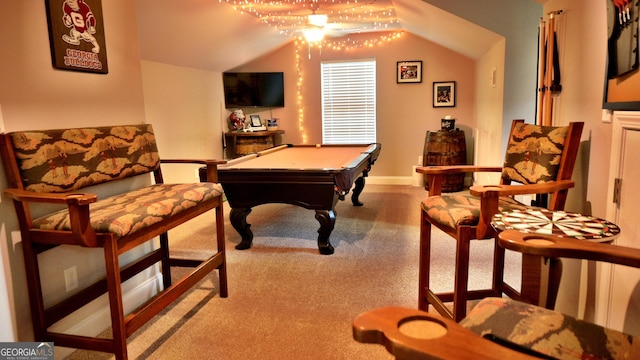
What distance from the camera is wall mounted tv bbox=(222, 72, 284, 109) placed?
622 centimetres

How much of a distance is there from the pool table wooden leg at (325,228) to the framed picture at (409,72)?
11.6 feet

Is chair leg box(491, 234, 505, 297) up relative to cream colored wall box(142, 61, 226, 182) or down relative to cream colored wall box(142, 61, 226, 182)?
down

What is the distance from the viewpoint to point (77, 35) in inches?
83.5

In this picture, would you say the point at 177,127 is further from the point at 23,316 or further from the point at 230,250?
the point at 23,316

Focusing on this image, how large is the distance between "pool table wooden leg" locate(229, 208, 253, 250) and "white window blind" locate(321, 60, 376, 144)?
132 inches

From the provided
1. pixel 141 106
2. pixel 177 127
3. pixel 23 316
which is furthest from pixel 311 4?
pixel 23 316

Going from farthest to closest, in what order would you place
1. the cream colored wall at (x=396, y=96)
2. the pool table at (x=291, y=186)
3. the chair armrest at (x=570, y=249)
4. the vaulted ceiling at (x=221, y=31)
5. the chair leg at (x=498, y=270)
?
the cream colored wall at (x=396, y=96)
the vaulted ceiling at (x=221, y=31)
the pool table at (x=291, y=186)
the chair leg at (x=498, y=270)
the chair armrest at (x=570, y=249)

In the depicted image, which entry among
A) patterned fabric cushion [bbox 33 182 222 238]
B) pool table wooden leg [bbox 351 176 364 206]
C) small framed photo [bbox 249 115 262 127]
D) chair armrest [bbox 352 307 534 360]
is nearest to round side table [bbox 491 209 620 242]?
chair armrest [bbox 352 307 534 360]

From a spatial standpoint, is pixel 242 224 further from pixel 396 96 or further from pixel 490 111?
pixel 396 96

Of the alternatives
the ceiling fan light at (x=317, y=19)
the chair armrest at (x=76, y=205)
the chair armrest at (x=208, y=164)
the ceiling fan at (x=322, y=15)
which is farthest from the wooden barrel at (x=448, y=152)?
the chair armrest at (x=76, y=205)

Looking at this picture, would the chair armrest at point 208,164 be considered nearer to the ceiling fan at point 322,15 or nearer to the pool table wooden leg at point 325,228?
the pool table wooden leg at point 325,228

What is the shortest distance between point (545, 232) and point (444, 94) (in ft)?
16.6

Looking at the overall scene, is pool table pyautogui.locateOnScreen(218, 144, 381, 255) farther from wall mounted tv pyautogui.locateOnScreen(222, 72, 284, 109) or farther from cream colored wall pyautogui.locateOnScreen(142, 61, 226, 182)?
wall mounted tv pyautogui.locateOnScreen(222, 72, 284, 109)

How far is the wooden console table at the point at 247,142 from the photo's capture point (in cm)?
605
